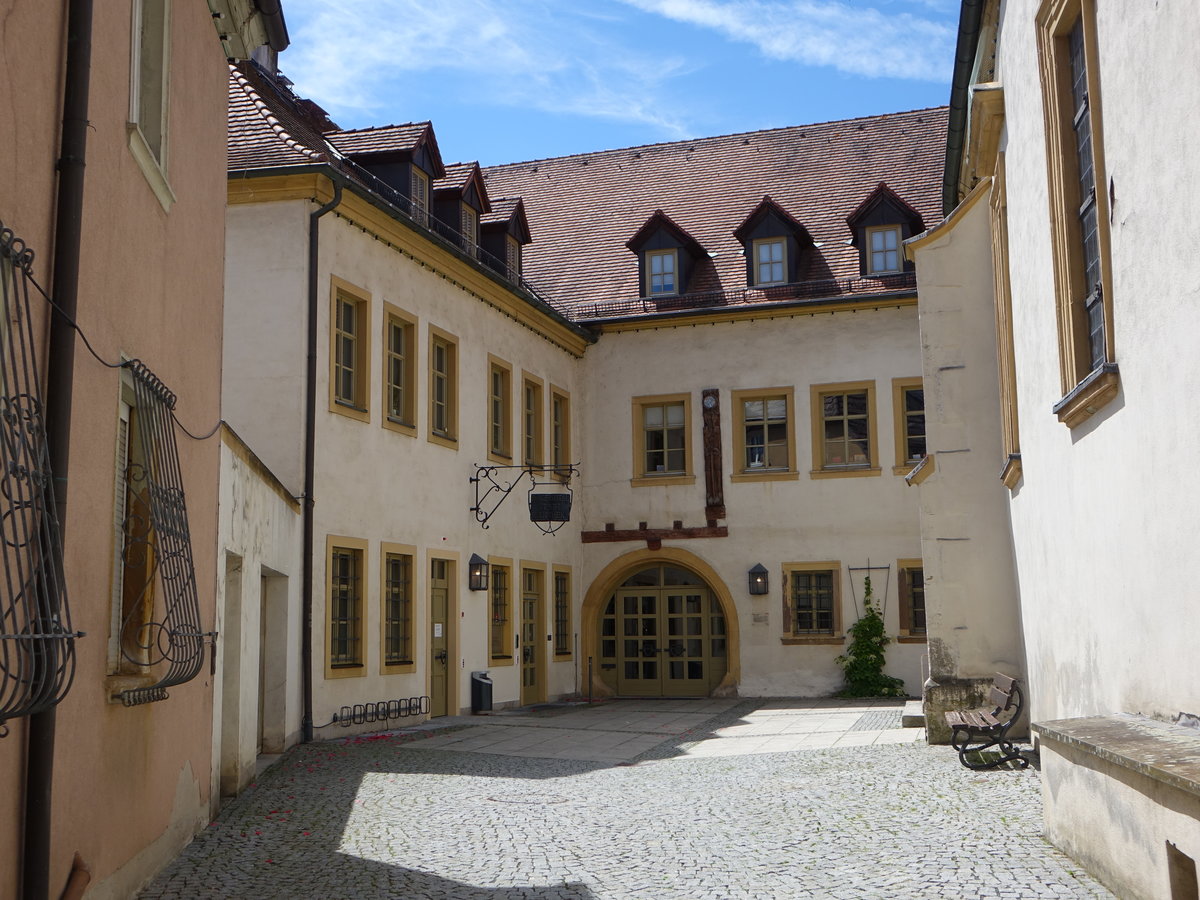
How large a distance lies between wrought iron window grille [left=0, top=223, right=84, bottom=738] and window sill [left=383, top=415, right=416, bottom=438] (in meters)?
12.4

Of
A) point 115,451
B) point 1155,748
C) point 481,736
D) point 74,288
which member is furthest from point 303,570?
point 1155,748

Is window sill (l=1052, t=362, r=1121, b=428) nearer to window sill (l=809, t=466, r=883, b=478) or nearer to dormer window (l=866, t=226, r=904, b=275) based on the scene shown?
window sill (l=809, t=466, r=883, b=478)

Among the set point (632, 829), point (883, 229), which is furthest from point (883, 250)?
point (632, 829)

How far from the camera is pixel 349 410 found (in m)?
16.7

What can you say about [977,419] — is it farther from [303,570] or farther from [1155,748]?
[1155,748]

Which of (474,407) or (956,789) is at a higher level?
(474,407)

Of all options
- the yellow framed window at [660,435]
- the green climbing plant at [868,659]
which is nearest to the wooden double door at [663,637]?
the yellow framed window at [660,435]

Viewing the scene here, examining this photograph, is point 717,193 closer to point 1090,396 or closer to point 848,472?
point 848,472

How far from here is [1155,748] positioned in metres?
5.25

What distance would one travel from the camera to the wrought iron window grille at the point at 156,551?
6918 mm

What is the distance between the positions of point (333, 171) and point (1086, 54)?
1046 centimetres

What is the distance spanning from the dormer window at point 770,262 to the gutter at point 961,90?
22.6 ft

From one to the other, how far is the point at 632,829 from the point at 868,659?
14423 millimetres

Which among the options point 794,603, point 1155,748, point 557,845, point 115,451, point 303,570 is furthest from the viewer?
point 794,603
